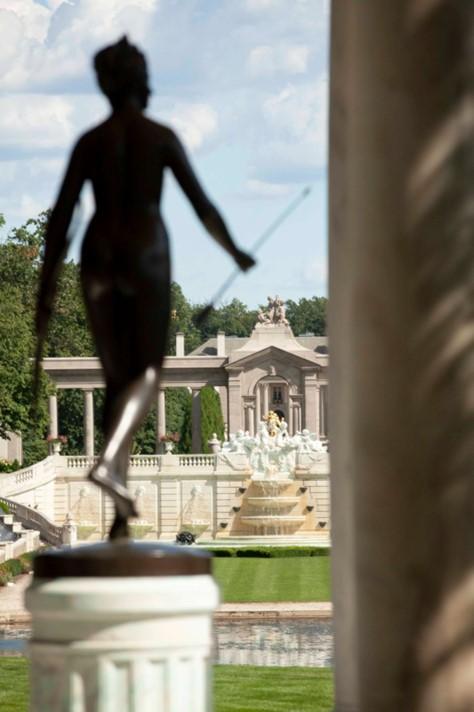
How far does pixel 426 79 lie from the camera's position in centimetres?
453

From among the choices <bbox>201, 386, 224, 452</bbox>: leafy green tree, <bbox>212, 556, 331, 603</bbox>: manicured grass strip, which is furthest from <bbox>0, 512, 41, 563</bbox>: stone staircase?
<bbox>201, 386, 224, 452</bbox>: leafy green tree

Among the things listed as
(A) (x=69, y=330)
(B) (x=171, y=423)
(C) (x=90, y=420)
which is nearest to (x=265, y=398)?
(B) (x=171, y=423)

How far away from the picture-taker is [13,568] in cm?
4222

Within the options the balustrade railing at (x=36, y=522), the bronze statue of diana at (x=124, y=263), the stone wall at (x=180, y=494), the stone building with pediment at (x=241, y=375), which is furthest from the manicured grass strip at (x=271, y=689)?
the stone building with pediment at (x=241, y=375)

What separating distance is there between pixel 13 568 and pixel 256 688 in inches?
967

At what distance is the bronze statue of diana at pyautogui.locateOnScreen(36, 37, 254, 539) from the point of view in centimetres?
578

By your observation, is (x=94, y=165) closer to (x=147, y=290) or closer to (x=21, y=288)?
(x=147, y=290)

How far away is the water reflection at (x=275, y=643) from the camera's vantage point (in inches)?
960

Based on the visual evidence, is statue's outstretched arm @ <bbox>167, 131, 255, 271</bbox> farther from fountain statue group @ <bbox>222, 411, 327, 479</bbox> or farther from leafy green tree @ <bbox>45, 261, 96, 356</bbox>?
leafy green tree @ <bbox>45, 261, 96, 356</bbox>

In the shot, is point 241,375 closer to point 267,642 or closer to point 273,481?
point 273,481

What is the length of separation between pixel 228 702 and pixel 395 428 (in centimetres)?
1239

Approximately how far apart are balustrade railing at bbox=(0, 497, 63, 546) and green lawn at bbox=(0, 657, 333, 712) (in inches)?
1372

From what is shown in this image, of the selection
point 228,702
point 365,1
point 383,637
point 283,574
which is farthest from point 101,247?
point 283,574

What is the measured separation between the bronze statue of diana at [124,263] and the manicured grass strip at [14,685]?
10277 mm
